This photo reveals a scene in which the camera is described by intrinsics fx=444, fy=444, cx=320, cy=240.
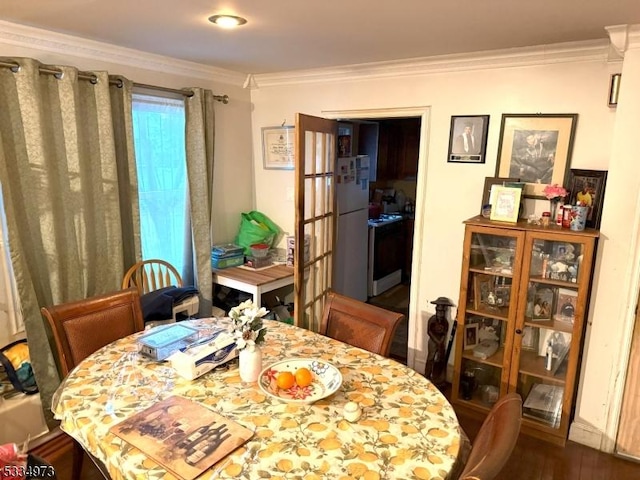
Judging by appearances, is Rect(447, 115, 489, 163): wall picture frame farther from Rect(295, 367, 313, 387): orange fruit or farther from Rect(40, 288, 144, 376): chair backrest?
Rect(40, 288, 144, 376): chair backrest

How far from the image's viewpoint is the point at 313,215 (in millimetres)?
3078

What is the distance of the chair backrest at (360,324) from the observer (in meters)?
2.05

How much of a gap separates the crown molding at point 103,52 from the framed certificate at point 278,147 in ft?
1.65

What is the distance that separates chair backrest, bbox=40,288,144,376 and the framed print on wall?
89.4 inches

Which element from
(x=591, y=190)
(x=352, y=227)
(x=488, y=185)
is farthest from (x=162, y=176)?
(x=591, y=190)

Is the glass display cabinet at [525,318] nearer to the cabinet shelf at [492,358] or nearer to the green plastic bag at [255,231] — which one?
the cabinet shelf at [492,358]

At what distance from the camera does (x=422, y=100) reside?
2973 mm

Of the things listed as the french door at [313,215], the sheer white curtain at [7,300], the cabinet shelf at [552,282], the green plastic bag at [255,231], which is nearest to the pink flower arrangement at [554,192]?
the cabinet shelf at [552,282]

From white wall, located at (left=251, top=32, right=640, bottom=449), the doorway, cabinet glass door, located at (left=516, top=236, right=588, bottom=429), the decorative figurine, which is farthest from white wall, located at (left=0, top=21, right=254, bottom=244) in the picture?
cabinet glass door, located at (left=516, top=236, right=588, bottom=429)

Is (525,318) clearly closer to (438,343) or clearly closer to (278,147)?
A: (438,343)

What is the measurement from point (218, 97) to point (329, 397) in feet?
8.43

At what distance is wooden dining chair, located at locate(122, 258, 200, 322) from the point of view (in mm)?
2967

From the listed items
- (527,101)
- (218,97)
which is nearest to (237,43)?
(218,97)

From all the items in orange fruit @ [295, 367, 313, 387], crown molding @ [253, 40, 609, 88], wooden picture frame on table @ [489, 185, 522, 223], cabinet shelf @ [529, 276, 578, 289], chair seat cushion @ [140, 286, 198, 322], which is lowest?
chair seat cushion @ [140, 286, 198, 322]
